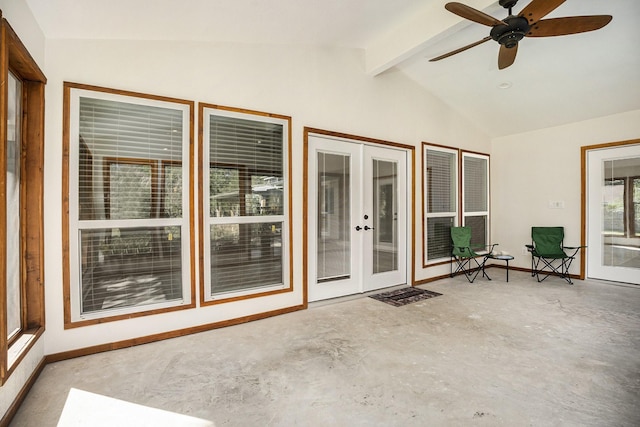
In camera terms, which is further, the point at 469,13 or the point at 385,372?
the point at 469,13

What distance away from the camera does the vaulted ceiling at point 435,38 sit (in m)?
2.57

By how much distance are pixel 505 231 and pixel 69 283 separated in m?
6.70

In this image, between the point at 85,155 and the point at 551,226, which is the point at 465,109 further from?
the point at 85,155

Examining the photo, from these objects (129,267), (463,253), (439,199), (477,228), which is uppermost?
(439,199)

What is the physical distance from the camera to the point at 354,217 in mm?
4293

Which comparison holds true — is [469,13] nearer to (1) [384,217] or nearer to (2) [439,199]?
(1) [384,217]

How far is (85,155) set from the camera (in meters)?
2.68

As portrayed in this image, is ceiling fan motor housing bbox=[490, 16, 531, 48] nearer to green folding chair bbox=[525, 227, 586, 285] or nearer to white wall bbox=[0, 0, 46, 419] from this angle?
white wall bbox=[0, 0, 46, 419]

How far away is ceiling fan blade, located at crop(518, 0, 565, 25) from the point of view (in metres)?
2.34

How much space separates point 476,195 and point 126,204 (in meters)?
5.68

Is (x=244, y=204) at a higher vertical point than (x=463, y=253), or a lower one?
higher

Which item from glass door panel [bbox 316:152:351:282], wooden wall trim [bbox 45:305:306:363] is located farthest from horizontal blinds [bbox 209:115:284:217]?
wooden wall trim [bbox 45:305:306:363]

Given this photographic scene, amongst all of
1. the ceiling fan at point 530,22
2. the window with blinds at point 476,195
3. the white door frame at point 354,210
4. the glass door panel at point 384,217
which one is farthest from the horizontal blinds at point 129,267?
the window with blinds at point 476,195

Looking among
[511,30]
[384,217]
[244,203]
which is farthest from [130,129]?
[511,30]
